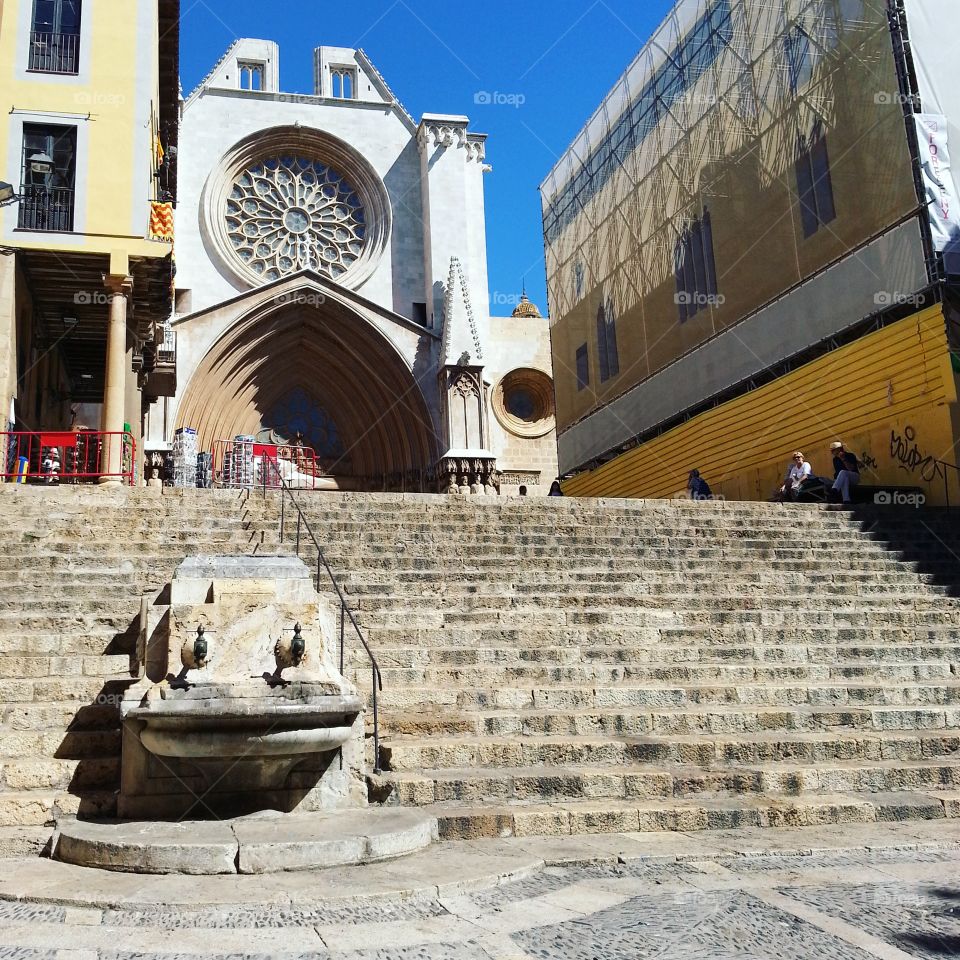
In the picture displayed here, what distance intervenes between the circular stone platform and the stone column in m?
9.50

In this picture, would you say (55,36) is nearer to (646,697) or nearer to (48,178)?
(48,178)

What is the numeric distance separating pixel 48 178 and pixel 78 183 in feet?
1.58

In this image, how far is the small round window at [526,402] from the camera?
1201 inches

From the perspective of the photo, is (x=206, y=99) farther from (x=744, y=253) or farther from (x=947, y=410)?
(x=947, y=410)

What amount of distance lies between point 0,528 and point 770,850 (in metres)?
7.88

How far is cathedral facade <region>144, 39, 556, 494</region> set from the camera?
76.1ft

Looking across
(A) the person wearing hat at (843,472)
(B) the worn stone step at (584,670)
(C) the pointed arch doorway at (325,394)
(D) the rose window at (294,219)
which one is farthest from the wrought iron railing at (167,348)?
(B) the worn stone step at (584,670)

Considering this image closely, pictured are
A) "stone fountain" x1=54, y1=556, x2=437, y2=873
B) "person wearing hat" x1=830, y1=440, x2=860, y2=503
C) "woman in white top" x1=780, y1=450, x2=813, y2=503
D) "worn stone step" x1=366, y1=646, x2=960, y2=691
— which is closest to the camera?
"stone fountain" x1=54, y1=556, x2=437, y2=873

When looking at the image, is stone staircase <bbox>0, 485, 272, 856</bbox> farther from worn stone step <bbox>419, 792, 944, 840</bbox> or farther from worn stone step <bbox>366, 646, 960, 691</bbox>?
worn stone step <bbox>419, 792, 944, 840</bbox>

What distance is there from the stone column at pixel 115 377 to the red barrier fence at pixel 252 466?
3705 mm

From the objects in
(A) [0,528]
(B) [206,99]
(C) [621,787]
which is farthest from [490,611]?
(B) [206,99]

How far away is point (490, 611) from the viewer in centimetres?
849

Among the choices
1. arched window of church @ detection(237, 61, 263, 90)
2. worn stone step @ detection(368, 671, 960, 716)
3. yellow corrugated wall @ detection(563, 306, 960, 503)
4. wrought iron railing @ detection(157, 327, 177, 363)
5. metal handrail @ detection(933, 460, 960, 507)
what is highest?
arched window of church @ detection(237, 61, 263, 90)

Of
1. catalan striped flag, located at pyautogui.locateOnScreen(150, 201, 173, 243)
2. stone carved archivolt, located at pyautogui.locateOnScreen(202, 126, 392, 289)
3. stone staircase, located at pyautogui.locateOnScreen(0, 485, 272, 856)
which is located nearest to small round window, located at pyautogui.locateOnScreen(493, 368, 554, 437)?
stone carved archivolt, located at pyautogui.locateOnScreen(202, 126, 392, 289)
